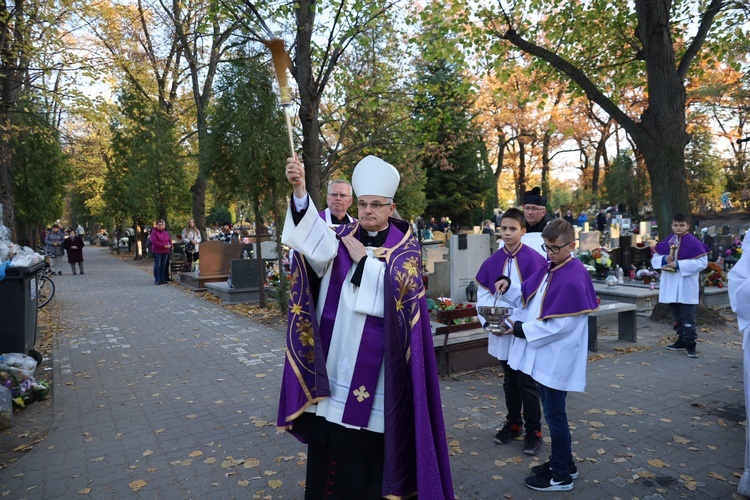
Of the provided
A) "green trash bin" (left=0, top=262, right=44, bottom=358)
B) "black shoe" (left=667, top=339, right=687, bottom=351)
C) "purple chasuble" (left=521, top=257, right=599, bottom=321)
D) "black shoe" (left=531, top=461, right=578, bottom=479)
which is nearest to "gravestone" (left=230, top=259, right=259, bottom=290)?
"green trash bin" (left=0, top=262, right=44, bottom=358)

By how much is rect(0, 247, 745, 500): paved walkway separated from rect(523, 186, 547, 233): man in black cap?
193 centimetres

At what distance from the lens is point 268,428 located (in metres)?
5.15

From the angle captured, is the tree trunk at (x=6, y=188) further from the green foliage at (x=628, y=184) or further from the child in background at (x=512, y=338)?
the green foliage at (x=628, y=184)

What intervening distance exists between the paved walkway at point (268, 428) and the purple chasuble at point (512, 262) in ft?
4.77

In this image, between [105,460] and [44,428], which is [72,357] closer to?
[44,428]

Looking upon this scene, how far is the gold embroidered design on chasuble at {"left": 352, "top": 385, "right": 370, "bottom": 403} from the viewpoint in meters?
2.75

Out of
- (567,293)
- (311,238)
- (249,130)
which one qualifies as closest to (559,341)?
(567,293)

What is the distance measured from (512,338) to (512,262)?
0.66 meters

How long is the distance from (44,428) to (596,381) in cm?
619

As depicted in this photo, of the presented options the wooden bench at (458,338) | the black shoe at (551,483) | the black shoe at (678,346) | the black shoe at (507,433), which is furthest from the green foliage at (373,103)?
the black shoe at (551,483)

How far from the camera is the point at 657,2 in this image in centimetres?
935

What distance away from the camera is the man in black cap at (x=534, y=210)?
5062 mm

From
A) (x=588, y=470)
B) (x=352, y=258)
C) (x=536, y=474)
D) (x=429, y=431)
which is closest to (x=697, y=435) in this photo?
(x=588, y=470)

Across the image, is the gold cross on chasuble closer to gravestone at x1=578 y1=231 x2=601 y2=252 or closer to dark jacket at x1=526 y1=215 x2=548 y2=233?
dark jacket at x1=526 y1=215 x2=548 y2=233
